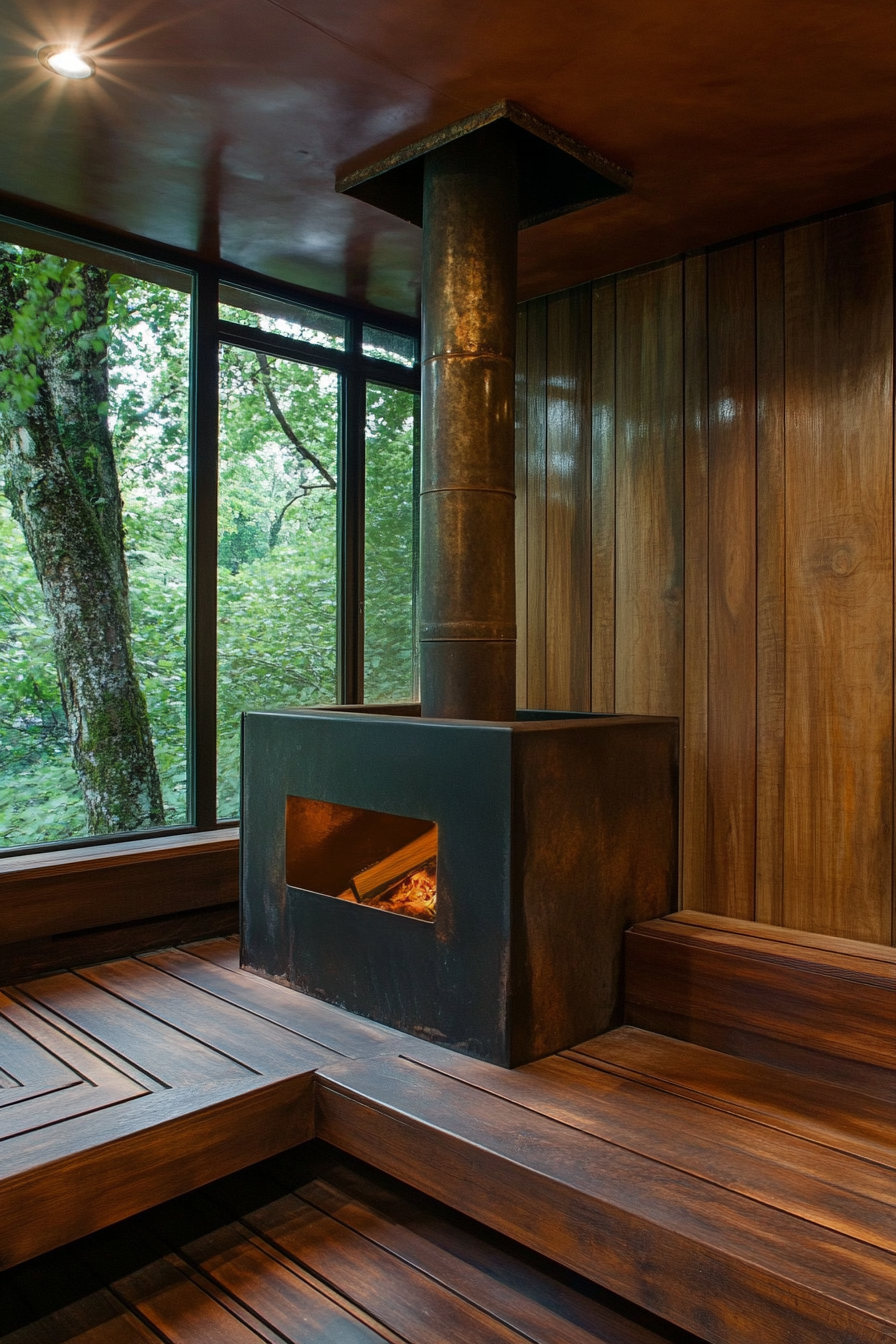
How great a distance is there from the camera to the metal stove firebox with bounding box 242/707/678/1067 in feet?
6.81

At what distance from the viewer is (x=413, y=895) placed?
2428 millimetres

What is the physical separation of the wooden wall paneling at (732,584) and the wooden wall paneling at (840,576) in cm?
12

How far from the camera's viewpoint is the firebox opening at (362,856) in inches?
95.9

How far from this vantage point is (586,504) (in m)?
3.39

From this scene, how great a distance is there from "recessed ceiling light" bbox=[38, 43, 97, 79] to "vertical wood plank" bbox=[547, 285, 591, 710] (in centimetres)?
179

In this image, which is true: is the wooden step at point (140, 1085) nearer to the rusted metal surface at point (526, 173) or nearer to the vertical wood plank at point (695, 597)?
the vertical wood plank at point (695, 597)

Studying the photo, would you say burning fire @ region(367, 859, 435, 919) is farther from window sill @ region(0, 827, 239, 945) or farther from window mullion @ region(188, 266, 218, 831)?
window mullion @ region(188, 266, 218, 831)

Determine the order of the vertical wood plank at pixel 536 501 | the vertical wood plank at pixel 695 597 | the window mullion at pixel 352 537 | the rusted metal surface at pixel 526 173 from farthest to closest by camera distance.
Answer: the window mullion at pixel 352 537 → the vertical wood plank at pixel 536 501 → the vertical wood plank at pixel 695 597 → the rusted metal surface at pixel 526 173

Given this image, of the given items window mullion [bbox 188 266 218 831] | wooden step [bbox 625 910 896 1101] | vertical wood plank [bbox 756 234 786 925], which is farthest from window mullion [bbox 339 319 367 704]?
wooden step [bbox 625 910 896 1101]

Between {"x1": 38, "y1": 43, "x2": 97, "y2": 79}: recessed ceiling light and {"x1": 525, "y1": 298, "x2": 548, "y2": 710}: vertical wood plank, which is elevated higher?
{"x1": 38, "y1": 43, "x2": 97, "y2": 79}: recessed ceiling light

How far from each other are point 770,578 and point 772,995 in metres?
1.26

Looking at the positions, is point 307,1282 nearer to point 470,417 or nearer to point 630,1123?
point 630,1123

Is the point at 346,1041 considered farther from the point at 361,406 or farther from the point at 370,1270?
the point at 361,406

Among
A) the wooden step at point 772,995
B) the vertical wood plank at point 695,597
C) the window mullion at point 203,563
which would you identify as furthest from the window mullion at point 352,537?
the wooden step at point 772,995
